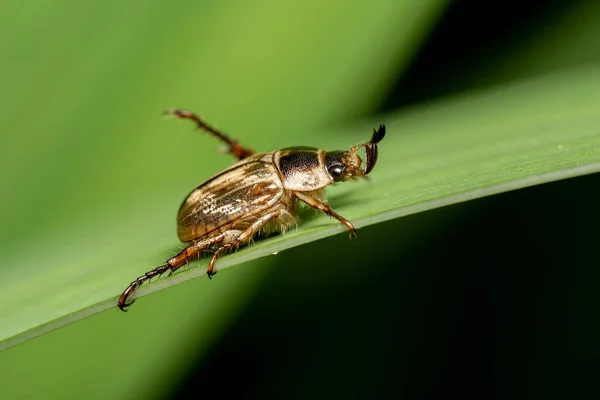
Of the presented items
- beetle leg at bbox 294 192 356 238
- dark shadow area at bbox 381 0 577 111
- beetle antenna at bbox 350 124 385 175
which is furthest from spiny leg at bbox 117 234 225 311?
dark shadow area at bbox 381 0 577 111

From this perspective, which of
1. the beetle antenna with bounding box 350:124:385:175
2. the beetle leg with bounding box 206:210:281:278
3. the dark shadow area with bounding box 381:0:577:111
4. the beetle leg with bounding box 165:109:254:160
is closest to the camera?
the beetle leg with bounding box 206:210:281:278

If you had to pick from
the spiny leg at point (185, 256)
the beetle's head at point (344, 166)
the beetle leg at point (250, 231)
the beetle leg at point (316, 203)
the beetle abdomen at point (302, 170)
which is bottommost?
the spiny leg at point (185, 256)

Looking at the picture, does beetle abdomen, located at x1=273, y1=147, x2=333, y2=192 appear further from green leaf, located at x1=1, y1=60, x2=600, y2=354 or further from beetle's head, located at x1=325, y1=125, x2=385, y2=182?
green leaf, located at x1=1, y1=60, x2=600, y2=354

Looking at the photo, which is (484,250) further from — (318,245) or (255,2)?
(255,2)

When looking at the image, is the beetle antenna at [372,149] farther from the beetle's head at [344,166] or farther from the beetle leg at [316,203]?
the beetle leg at [316,203]

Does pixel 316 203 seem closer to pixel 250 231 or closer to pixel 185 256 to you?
pixel 250 231

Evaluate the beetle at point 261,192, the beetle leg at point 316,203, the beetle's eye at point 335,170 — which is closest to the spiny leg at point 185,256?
the beetle at point 261,192
